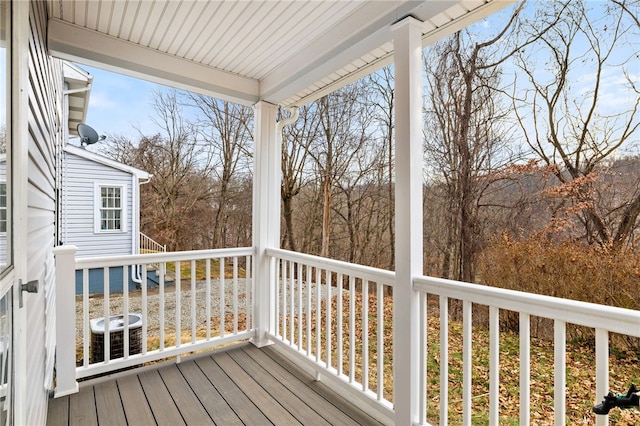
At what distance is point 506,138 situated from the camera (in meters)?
3.20

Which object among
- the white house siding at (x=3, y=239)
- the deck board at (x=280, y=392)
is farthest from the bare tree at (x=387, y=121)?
the white house siding at (x=3, y=239)

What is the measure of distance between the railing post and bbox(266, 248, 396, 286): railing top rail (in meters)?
1.65

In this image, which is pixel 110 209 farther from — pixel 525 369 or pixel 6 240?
pixel 525 369

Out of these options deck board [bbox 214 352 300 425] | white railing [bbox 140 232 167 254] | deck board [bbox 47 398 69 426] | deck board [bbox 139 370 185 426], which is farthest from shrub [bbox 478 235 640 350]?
white railing [bbox 140 232 167 254]

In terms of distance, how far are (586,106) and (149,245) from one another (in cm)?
553

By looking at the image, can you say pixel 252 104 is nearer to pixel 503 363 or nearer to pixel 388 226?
→ pixel 388 226

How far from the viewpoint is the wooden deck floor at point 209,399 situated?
2189 mm

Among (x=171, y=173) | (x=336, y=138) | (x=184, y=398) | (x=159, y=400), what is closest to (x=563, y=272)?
(x=184, y=398)

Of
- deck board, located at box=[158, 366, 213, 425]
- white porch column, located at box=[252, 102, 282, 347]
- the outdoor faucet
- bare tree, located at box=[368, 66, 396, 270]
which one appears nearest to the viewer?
the outdoor faucet

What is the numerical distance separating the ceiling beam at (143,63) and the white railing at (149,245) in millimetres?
2954

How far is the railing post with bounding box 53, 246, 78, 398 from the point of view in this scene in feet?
7.88

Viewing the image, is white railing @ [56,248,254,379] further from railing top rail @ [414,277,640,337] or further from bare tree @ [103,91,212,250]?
railing top rail @ [414,277,640,337]

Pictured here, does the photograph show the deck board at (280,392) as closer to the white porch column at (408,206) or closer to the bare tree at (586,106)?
the white porch column at (408,206)

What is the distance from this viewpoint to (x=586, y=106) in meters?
2.55
